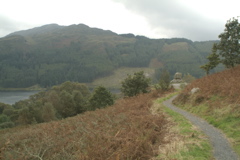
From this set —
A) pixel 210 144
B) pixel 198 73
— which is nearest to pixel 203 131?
pixel 210 144

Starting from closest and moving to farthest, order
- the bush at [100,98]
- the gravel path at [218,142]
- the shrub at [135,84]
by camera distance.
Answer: the gravel path at [218,142] < the shrub at [135,84] < the bush at [100,98]

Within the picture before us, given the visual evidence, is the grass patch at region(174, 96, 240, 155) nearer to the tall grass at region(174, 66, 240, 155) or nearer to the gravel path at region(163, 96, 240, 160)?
the tall grass at region(174, 66, 240, 155)

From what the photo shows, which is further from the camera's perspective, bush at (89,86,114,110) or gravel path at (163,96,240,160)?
bush at (89,86,114,110)

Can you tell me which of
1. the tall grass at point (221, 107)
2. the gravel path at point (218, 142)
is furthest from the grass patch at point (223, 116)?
the gravel path at point (218, 142)

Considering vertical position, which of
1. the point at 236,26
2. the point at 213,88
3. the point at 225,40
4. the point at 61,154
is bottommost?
the point at 61,154

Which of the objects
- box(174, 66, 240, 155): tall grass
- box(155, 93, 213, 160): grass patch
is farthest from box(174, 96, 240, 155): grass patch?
box(155, 93, 213, 160): grass patch

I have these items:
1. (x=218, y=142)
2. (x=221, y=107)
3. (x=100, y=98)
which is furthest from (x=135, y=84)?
(x=218, y=142)

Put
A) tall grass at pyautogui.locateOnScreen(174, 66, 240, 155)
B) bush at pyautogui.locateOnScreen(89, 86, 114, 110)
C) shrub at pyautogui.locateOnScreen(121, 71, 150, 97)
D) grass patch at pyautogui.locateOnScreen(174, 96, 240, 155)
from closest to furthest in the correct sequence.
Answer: grass patch at pyautogui.locateOnScreen(174, 96, 240, 155), tall grass at pyautogui.locateOnScreen(174, 66, 240, 155), shrub at pyautogui.locateOnScreen(121, 71, 150, 97), bush at pyautogui.locateOnScreen(89, 86, 114, 110)

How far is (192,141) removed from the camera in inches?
324

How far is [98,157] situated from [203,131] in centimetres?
649

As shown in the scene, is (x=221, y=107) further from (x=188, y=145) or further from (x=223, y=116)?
(x=188, y=145)

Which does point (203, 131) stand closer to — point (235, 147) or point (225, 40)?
point (235, 147)

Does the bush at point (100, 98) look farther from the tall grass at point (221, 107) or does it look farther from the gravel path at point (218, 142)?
the gravel path at point (218, 142)

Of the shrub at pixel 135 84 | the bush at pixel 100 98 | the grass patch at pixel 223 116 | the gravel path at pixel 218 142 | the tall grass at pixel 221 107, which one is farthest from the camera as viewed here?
the bush at pixel 100 98
